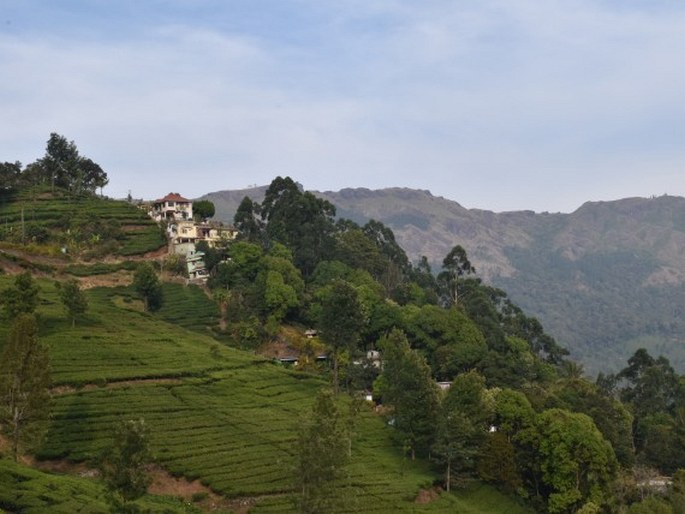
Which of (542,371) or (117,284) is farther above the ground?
(117,284)

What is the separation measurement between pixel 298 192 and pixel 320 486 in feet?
239

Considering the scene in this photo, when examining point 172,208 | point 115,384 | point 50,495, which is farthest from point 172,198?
point 50,495

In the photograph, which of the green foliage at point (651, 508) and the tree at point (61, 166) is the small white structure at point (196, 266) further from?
the green foliage at point (651, 508)

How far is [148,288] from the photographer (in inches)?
2980

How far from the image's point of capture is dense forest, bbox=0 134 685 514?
139 feet

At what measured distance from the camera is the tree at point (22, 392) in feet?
123

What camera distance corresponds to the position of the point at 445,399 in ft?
168

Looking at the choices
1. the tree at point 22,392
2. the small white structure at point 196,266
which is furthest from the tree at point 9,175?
the tree at point 22,392

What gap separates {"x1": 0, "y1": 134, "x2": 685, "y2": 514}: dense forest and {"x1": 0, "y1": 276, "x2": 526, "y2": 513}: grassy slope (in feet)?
6.86

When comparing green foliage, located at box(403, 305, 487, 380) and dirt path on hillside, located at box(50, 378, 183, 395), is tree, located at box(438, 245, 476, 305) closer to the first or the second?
green foliage, located at box(403, 305, 487, 380)

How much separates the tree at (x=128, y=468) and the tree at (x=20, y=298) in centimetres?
2959

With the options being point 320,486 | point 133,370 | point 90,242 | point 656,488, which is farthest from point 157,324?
point 656,488

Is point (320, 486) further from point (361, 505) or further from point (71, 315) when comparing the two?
point (71, 315)

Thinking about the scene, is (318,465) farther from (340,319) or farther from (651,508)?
(340,319)
